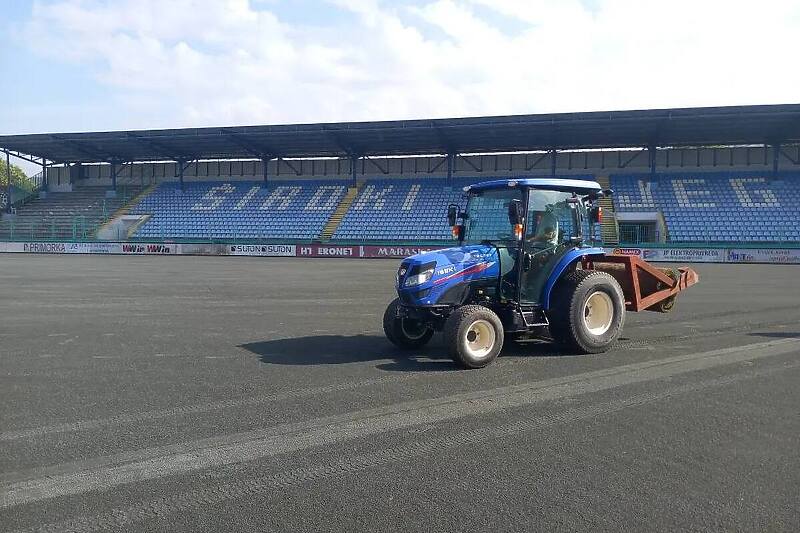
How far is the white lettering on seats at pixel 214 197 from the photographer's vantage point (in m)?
46.0

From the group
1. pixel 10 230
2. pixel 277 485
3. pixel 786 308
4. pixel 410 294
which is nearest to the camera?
pixel 277 485

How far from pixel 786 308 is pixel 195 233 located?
125 feet

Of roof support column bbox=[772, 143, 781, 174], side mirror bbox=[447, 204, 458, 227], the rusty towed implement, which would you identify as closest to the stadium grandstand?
roof support column bbox=[772, 143, 781, 174]

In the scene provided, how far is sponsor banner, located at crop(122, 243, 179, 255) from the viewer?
4184cm

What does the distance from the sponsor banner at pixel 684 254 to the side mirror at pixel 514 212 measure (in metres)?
28.1

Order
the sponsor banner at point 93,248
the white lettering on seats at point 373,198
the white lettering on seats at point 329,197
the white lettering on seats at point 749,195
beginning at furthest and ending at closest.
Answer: the white lettering on seats at point 329,197, the white lettering on seats at point 373,198, the sponsor banner at point 93,248, the white lettering on seats at point 749,195

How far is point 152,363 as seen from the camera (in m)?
7.32

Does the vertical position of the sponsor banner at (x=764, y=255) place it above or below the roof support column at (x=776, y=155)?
below

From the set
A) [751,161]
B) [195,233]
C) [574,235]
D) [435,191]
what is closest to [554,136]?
[435,191]

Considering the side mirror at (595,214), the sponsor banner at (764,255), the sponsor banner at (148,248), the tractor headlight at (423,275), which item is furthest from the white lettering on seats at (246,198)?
the tractor headlight at (423,275)

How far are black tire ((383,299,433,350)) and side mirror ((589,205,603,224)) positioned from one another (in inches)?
101

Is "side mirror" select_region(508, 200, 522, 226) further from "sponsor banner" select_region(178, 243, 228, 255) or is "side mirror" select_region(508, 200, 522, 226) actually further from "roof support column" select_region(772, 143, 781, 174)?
"roof support column" select_region(772, 143, 781, 174)

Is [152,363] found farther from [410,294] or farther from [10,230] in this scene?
[10,230]

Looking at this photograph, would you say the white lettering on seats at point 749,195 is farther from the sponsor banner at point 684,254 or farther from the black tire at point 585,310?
the black tire at point 585,310
